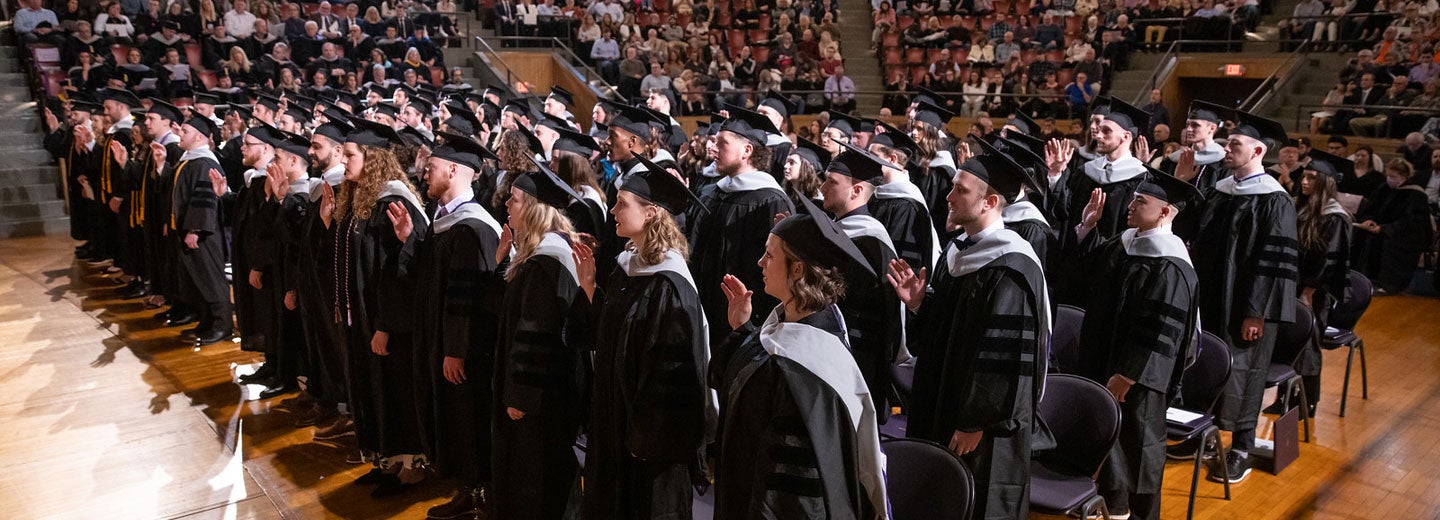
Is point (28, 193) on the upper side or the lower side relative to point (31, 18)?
lower

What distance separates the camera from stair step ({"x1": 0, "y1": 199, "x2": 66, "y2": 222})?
1295cm

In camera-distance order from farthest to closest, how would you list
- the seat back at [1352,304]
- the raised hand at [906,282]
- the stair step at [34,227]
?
the stair step at [34,227]
the seat back at [1352,304]
the raised hand at [906,282]

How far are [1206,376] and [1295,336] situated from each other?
1.26 meters

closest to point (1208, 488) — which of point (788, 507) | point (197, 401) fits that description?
point (788, 507)

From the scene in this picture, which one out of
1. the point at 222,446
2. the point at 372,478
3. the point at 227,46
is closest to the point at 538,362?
the point at 372,478

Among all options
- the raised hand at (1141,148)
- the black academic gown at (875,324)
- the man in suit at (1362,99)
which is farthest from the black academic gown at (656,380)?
the man in suit at (1362,99)

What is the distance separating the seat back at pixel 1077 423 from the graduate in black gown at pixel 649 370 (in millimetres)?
1418

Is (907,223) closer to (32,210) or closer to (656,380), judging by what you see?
(656,380)

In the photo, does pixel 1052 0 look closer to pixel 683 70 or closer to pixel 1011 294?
pixel 683 70

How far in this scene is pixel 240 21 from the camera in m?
16.1

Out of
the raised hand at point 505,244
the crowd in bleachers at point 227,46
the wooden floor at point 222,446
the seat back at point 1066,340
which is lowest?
the wooden floor at point 222,446

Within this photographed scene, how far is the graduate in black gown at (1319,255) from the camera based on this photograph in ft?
19.1

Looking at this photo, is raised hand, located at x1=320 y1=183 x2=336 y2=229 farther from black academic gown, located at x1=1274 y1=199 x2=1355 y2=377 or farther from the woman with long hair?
black academic gown, located at x1=1274 y1=199 x2=1355 y2=377

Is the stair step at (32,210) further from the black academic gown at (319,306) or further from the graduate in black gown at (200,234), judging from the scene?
the black academic gown at (319,306)
